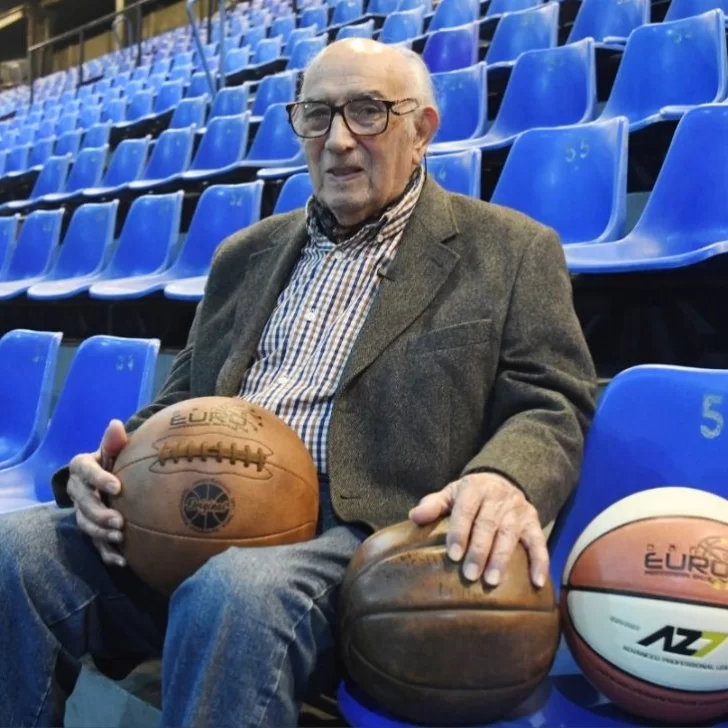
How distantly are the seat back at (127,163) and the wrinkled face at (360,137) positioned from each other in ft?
10.4

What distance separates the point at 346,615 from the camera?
814mm

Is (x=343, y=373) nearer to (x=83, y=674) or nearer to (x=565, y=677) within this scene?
(x=565, y=677)

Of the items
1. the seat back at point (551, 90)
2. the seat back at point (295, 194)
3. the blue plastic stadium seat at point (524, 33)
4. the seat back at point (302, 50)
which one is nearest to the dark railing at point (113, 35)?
the seat back at point (302, 50)

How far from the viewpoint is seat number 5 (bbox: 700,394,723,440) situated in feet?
3.08

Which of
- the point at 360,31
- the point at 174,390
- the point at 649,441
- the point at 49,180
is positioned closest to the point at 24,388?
the point at 174,390

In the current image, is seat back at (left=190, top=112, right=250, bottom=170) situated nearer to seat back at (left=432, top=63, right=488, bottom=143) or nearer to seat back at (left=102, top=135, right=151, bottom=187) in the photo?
seat back at (left=102, top=135, right=151, bottom=187)

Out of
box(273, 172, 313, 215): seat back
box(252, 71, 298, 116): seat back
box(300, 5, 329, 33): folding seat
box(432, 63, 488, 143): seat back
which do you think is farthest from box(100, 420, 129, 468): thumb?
box(300, 5, 329, 33): folding seat

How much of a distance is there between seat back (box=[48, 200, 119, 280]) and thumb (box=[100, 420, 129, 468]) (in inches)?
94.8

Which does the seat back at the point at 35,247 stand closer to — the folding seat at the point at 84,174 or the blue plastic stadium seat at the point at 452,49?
the folding seat at the point at 84,174

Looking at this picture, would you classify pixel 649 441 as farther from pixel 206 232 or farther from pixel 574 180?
pixel 206 232

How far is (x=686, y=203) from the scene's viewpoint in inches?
70.0

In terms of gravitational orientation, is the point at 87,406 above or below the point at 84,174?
below

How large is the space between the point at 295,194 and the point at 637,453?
163cm

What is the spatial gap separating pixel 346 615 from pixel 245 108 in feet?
12.9
